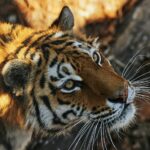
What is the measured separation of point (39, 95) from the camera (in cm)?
279

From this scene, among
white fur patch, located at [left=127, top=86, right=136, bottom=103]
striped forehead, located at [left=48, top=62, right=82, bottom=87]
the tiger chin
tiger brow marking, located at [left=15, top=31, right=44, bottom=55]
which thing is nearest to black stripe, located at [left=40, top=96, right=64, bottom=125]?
the tiger chin

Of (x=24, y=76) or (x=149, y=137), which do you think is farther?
(x=149, y=137)

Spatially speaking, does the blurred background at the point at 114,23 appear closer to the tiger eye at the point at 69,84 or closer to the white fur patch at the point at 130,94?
the white fur patch at the point at 130,94

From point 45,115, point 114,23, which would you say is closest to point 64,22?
point 45,115

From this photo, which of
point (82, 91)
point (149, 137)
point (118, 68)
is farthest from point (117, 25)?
point (82, 91)

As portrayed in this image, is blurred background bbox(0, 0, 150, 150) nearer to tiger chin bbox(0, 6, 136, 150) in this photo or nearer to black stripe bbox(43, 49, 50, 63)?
tiger chin bbox(0, 6, 136, 150)

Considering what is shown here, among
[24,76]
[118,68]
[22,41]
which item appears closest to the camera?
[24,76]

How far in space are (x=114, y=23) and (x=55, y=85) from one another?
75.1 inches

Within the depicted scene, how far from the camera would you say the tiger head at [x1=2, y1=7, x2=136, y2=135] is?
269 cm

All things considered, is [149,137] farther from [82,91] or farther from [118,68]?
[82,91]

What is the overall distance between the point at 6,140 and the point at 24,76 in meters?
0.48

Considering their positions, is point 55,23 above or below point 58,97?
above

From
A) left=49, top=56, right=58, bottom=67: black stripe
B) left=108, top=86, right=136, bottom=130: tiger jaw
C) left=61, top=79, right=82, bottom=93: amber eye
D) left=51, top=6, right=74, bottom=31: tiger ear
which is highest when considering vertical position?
left=51, top=6, right=74, bottom=31: tiger ear

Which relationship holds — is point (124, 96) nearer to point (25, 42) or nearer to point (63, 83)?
point (63, 83)
